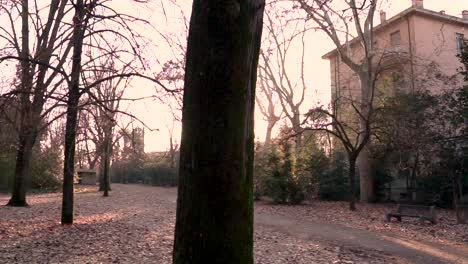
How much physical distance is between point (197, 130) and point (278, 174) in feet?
67.1

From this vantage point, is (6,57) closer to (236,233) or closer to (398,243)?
(236,233)

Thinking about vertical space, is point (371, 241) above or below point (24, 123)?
below

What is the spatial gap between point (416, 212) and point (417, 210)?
0.08 meters

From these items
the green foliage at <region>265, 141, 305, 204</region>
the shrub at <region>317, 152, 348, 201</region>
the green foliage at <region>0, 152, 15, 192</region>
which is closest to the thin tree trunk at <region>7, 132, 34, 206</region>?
the green foliage at <region>265, 141, 305, 204</region>

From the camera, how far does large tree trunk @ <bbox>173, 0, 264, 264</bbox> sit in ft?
10.7

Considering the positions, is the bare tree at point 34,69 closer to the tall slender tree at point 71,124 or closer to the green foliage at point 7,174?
the tall slender tree at point 71,124

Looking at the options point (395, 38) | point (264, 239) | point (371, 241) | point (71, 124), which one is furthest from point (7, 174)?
point (395, 38)

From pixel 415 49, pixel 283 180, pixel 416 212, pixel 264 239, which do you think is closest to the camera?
pixel 264 239

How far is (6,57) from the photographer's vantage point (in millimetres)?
10555

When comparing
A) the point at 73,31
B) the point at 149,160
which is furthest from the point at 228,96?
the point at 149,160

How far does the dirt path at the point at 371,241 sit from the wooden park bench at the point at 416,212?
2365 millimetres

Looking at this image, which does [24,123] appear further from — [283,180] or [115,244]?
[283,180]

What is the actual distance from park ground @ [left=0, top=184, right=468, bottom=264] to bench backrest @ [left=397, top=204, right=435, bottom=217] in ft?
1.17

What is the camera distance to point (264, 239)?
10.8 m
